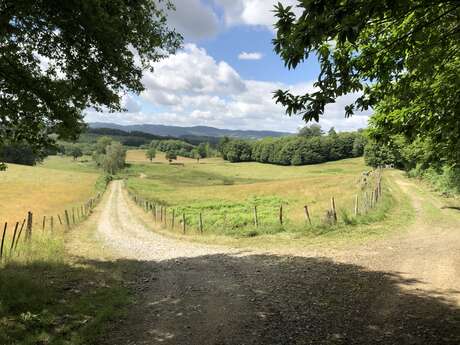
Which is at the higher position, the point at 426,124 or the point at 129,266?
the point at 426,124

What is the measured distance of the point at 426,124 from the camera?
25.2ft

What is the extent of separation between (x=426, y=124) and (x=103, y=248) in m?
18.2

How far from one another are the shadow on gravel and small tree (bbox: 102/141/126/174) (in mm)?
138459

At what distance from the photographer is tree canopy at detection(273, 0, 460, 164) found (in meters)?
4.07

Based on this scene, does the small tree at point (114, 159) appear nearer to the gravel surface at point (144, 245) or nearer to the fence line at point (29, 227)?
the fence line at point (29, 227)

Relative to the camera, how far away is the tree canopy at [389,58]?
13.4 feet

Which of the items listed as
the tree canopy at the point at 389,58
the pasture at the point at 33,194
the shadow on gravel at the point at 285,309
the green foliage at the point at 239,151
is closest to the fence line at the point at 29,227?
the shadow on gravel at the point at 285,309

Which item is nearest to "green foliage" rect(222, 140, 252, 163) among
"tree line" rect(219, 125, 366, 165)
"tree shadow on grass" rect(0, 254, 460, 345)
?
"tree line" rect(219, 125, 366, 165)

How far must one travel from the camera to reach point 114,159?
145 m

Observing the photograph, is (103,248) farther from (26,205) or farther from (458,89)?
(26,205)

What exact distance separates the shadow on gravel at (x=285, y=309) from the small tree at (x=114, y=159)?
13846 cm

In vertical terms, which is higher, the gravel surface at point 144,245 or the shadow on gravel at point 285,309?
the shadow on gravel at point 285,309

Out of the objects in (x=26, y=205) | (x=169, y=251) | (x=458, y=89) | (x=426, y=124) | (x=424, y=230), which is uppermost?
(x=458, y=89)

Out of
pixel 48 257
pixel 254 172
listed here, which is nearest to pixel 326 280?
pixel 48 257
